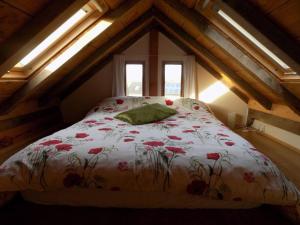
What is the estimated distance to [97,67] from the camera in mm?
3738

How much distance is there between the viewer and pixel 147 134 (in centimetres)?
190

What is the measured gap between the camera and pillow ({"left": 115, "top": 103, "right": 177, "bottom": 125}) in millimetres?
2452

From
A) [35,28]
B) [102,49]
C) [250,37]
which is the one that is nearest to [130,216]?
[35,28]

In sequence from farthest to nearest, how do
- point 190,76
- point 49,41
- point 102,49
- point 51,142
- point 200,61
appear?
point 200,61
point 190,76
point 102,49
point 49,41
point 51,142

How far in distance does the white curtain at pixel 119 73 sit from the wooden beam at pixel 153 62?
52cm

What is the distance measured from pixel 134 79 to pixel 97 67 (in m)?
0.72

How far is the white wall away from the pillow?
1.14 metres

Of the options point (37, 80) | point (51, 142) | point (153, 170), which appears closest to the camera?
point (153, 170)

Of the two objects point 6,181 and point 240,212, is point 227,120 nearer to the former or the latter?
point 240,212

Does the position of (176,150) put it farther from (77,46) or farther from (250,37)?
(77,46)

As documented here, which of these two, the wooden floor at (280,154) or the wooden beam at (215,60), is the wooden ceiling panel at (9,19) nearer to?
the wooden beam at (215,60)

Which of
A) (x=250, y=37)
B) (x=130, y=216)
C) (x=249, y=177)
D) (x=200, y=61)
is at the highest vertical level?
(x=200, y=61)

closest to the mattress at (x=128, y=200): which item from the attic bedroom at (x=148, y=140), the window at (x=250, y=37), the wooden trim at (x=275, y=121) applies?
the attic bedroom at (x=148, y=140)

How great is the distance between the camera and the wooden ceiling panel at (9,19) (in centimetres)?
114
